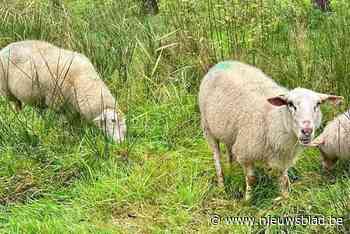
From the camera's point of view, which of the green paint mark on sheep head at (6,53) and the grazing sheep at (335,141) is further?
the green paint mark on sheep head at (6,53)

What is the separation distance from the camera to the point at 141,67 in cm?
593

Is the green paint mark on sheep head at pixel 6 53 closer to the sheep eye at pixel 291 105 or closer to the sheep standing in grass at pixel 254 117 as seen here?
the sheep standing in grass at pixel 254 117

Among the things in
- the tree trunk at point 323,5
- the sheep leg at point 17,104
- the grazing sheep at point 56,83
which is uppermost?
the tree trunk at point 323,5

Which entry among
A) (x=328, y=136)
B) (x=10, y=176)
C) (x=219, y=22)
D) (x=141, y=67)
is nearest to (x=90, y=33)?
(x=141, y=67)

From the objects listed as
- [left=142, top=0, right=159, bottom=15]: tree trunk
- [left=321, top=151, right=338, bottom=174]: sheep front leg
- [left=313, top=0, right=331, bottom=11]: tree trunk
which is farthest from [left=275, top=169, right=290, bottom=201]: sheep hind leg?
[left=142, top=0, right=159, bottom=15]: tree trunk

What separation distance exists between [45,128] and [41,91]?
2.32 ft

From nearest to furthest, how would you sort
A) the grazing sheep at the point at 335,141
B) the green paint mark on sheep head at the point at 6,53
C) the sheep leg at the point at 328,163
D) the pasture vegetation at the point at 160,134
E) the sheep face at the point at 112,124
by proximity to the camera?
1. the pasture vegetation at the point at 160,134
2. the grazing sheep at the point at 335,141
3. the sheep leg at the point at 328,163
4. the sheep face at the point at 112,124
5. the green paint mark on sheep head at the point at 6,53

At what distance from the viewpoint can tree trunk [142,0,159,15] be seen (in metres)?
8.24

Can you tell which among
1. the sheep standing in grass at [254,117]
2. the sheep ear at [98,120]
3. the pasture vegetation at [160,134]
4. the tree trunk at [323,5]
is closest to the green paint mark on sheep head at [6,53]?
the pasture vegetation at [160,134]

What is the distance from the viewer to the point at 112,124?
4.90 metres

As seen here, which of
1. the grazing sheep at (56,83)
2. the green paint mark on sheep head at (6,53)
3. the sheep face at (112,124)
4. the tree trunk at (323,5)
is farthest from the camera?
the tree trunk at (323,5)

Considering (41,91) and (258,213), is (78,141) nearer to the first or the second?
(41,91)

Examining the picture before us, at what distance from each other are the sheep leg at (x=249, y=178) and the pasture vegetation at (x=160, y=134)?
0.23ft

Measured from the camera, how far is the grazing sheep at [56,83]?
5088mm
